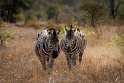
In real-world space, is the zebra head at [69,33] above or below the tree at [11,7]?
below

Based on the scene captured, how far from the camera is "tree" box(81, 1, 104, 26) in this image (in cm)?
2797

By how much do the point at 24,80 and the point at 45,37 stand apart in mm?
1982

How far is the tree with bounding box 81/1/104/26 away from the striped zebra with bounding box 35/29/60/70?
1293 centimetres

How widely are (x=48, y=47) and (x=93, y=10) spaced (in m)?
14.6

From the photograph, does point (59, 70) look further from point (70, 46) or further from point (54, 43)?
point (54, 43)

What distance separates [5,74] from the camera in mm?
14211

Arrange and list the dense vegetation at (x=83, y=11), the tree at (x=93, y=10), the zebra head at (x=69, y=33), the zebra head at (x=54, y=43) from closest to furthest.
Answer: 1. the zebra head at (x=54, y=43)
2. the zebra head at (x=69, y=33)
3. the tree at (x=93, y=10)
4. the dense vegetation at (x=83, y=11)

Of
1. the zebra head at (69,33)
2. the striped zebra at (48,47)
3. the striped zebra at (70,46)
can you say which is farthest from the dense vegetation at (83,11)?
the striped zebra at (48,47)

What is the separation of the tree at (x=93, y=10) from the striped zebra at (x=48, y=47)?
42.4 feet

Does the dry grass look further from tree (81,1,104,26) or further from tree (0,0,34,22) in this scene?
tree (0,0,34,22)

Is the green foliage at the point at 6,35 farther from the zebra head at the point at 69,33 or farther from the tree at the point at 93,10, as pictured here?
the tree at the point at 93,10

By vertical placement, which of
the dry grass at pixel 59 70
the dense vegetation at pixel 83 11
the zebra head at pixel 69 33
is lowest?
the dry grass at pixel 59 70

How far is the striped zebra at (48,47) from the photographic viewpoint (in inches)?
564

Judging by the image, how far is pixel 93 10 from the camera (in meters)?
28.7
